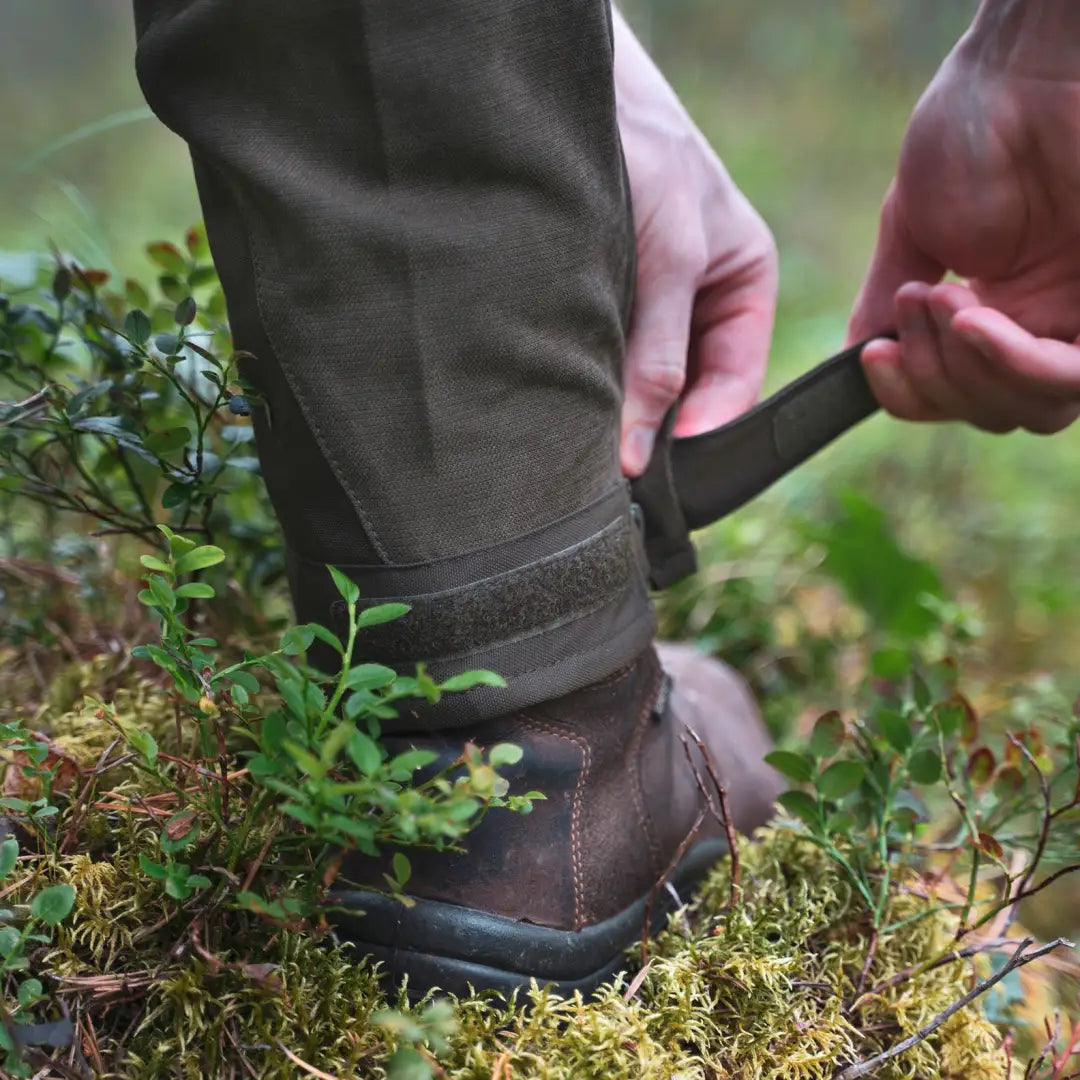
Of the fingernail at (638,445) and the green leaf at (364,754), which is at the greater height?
the green leaf at (364,754)

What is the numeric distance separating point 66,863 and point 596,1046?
0.50m

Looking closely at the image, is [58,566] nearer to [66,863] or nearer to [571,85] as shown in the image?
[66,863]

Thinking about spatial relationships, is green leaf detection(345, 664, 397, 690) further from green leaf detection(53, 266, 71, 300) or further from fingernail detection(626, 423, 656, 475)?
green leaf detection(53, 266, 71, 300)

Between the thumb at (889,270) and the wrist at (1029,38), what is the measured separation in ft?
A: 0.66

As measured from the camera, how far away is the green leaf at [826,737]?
3.81ft

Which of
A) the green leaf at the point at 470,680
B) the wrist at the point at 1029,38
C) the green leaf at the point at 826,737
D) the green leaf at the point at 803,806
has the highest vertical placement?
the wrist at the point at 1029,38

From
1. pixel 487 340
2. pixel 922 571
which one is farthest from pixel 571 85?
pixel 922 571

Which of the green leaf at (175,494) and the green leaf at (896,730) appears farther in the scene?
the green leaf at (896,730)

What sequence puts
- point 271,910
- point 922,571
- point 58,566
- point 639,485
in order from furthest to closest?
point 922,571 → point 58,566 → point 639,485 → point 271,910

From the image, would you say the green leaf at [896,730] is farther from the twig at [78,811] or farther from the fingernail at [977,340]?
the twig at [78,811]

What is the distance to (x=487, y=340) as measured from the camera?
0.97 metres

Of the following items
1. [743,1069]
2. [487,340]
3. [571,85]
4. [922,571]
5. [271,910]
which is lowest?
[922,571]

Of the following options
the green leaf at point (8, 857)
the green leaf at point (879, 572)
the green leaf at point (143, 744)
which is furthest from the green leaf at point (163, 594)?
the green leaf at point (879, 572)

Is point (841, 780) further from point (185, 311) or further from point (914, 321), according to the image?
point (185, 311)
